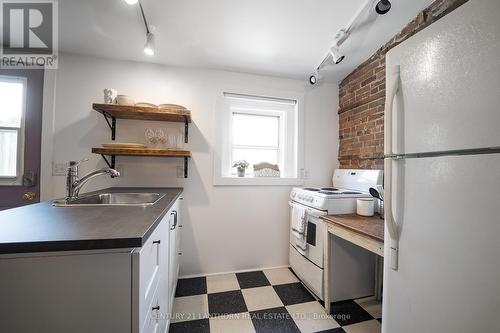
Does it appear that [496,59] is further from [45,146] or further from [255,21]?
[45,146]

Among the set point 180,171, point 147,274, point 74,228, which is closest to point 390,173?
point 147,274

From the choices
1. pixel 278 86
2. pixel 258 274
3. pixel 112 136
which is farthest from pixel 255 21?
pixel 258 274

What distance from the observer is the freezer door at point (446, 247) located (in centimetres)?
64

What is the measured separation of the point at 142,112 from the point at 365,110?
7.28ft

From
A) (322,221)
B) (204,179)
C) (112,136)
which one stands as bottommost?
(322,221)

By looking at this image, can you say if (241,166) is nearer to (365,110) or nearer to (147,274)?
(365,110)

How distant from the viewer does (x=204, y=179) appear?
7.14 feet

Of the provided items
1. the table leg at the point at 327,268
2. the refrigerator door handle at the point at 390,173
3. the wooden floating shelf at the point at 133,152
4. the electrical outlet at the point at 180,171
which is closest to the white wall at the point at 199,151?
the electrical outlet at the point at 180,171

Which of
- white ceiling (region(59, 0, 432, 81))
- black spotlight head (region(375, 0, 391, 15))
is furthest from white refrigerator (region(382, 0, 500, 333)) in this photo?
white ceiling (region(59, 0, 432, 81))

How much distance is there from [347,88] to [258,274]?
2382mm

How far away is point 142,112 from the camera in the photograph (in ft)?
5.93

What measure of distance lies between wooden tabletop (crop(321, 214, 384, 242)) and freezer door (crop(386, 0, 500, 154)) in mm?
549

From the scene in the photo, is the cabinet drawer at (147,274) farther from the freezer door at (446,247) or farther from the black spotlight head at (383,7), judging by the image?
the black spotlight head at (383,7)

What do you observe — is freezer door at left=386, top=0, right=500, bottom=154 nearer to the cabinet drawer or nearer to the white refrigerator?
the white refrigerator
